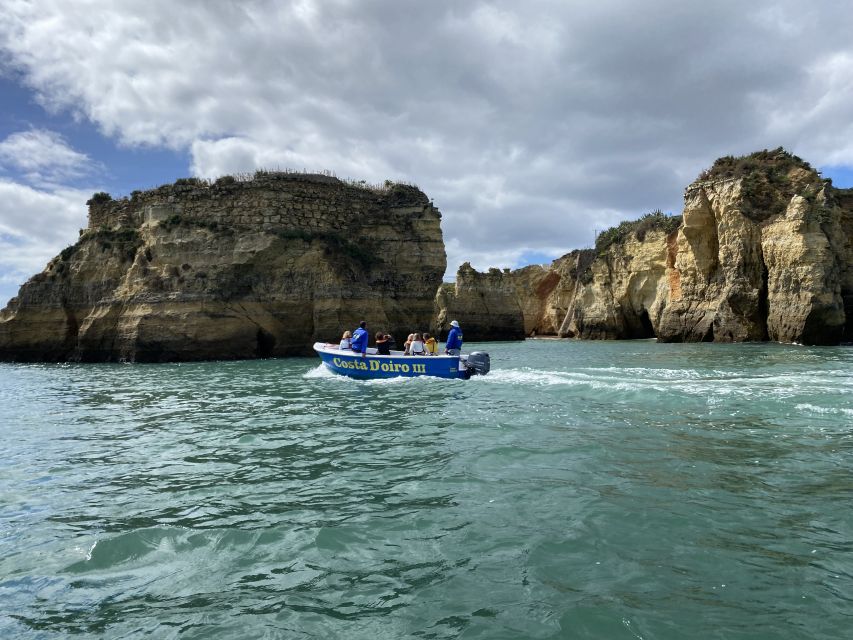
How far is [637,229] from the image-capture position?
47.8 metres

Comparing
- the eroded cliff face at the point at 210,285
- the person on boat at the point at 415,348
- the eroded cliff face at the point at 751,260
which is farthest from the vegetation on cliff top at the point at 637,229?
the person on boat at the point at 415,348

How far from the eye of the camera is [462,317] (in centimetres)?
5181

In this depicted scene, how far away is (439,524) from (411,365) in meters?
12.6

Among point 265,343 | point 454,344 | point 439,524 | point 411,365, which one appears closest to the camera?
point 439,524

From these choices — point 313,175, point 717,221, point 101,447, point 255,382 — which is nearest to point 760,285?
point 717,221

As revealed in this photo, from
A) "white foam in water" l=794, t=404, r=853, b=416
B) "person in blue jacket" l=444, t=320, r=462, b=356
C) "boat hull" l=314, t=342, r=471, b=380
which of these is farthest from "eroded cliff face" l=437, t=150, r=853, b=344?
"white foam in water" l=794, t=404, r=853, b=416

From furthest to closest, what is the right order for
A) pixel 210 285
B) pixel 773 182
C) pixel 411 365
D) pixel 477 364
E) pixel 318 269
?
pixel 773 182 → pixel 318 269 → pixel 210 285 → pixel 411 365 → pixel 477 364

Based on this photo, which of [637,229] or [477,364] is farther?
Result: [637,229]

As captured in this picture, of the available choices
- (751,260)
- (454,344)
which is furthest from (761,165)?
(454,344)

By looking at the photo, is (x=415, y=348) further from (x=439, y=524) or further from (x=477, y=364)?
(x=439, y=524)

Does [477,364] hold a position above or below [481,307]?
below

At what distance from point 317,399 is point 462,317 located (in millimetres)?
38682

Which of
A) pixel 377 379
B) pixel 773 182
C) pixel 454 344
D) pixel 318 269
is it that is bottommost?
pixel 377 379

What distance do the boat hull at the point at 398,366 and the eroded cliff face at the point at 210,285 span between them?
12289mm
